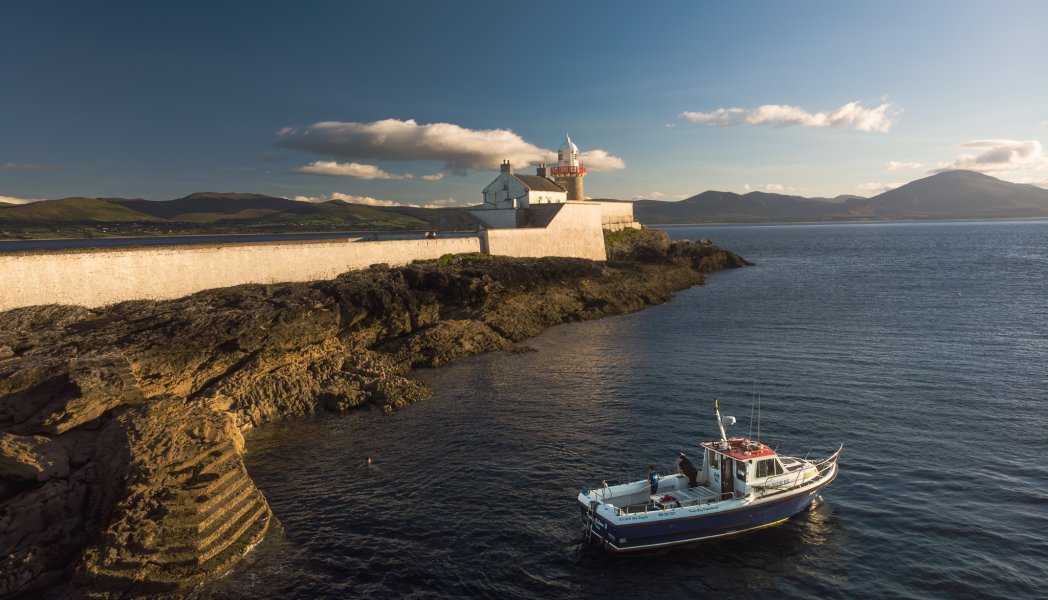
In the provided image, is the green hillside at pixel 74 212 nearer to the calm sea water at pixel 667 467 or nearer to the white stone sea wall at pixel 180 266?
the white stone sea wall at pixel 180 266

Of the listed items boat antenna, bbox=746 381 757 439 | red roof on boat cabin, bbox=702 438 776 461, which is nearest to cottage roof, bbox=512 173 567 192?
boat antenna, bbox=746 381 757 439

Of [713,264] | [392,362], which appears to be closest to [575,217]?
[713,264]

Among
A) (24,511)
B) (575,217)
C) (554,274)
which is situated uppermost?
(575,217)

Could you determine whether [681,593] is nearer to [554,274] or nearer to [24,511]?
[24,511]

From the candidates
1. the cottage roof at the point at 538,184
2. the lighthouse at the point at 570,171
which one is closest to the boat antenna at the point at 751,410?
the cottage roof at the point at 538,184

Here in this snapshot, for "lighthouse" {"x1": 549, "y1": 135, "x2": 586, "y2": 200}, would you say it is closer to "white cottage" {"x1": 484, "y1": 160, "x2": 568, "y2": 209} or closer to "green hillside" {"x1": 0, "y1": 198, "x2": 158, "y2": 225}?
"white cottage" {"x1": 484, "y1": 160, "x2": 568, "y2": 209}

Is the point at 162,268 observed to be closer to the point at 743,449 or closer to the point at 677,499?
the point at 677,499
